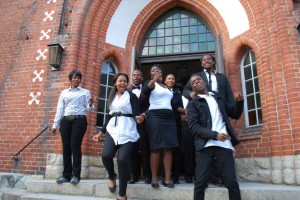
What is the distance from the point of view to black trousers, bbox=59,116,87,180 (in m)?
4.21

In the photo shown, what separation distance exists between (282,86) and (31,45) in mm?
5842

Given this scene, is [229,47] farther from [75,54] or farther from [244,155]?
[75,54]

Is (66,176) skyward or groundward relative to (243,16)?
groundward

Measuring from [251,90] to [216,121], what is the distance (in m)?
3.15

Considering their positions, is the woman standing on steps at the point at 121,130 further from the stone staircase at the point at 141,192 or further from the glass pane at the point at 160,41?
the glass pane at the point at 160,41

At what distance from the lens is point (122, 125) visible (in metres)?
3.57

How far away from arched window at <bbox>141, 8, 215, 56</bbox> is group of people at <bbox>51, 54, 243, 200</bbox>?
2.65m

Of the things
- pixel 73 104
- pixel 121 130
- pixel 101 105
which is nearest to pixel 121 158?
pixel 121 130

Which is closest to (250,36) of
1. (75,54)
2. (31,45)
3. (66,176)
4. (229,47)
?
(229,47)

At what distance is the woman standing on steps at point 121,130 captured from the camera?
336 centimetres

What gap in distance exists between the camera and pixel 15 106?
614cm

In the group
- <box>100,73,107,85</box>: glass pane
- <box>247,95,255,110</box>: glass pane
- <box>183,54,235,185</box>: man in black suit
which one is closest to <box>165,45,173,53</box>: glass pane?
<box>100,73,107,85</box>: glass pane

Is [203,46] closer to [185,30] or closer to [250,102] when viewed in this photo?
[185,30]

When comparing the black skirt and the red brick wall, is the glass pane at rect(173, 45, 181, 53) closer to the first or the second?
the red brick wall
